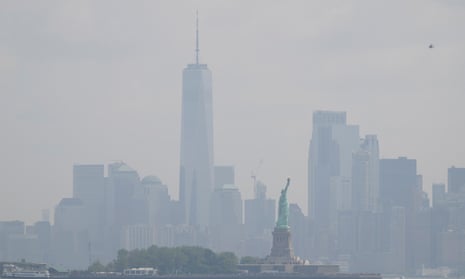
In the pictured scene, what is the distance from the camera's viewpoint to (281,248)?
17988 cm

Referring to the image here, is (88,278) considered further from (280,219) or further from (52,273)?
(280,219)

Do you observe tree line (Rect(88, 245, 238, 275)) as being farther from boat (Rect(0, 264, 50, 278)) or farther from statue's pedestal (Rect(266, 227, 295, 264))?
boat (Rect(0, 264, 50, 278))

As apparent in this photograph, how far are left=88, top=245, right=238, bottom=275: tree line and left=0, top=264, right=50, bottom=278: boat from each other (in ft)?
18.5

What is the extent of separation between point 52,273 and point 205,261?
14416 mm

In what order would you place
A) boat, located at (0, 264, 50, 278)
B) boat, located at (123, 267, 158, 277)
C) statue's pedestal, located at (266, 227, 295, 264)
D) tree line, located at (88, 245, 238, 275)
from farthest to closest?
tree line, located at (88, 245, 238, 275) < statue's pedestal, located at (266, 227, 295, 264) < boat, located at (123, 267, 158, 277) < boat, located at (0, 264, 50, 278)

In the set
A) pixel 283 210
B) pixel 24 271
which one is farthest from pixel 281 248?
pixel 24 271

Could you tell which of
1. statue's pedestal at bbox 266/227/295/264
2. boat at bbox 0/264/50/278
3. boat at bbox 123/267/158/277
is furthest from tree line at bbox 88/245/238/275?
boat at bbox 0/264/50/278

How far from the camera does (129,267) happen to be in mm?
179250

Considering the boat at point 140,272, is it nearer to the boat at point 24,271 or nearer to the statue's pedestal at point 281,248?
the boat at point 24,271

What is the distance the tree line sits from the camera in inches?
7003

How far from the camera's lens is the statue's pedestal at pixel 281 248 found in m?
178

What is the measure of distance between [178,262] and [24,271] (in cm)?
1623

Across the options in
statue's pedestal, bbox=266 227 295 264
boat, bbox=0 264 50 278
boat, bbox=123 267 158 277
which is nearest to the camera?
boat, bbox=0 264 50 278

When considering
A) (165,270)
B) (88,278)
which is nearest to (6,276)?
(88,278)
